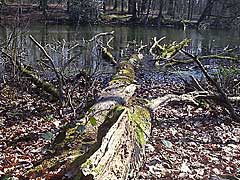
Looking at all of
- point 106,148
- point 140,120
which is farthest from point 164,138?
point 106,148

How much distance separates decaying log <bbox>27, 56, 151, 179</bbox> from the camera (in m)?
3.69

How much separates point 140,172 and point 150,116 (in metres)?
1.88

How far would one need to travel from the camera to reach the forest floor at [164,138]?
532cm

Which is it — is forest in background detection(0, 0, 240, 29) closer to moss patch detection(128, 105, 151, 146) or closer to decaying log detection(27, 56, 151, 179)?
moss patch detection(128, 105, 151, 146)

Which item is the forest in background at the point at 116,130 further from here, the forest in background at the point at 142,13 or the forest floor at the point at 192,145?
the forest in background at the point at 142,13

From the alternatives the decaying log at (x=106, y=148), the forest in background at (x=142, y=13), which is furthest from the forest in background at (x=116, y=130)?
the forest in background at (x=142, y=13)

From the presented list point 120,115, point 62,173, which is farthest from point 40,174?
point 120,115

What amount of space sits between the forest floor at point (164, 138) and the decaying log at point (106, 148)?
1.11ft

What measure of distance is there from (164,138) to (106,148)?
2.91m

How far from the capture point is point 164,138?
6.72 metres

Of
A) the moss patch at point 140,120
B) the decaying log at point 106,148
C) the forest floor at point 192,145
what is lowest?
the forest floor at point 192,145

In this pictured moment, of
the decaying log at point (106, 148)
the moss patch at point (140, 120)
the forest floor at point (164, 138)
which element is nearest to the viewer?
the decaying log at point (106, 148)

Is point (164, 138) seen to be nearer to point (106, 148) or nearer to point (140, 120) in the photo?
point (140, 120)

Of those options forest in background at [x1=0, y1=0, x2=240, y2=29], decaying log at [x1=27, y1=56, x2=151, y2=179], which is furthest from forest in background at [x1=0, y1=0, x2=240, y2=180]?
forest in background at [x1=0, y1=0, x2=240, y2=29]
